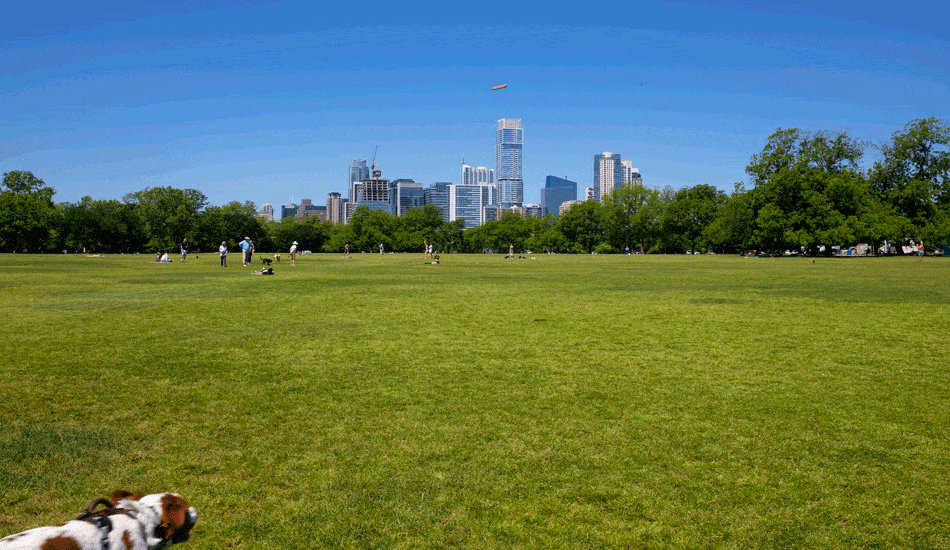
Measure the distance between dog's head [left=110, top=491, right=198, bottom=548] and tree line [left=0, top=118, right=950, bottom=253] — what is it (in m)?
74.6

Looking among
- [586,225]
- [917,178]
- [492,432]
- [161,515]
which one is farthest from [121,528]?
[586,225]

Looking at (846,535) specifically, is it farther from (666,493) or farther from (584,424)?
(584,424)

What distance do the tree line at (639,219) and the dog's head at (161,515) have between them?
74.6 meters

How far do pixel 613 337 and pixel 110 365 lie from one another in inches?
308

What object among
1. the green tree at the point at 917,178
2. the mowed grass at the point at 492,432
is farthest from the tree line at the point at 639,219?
the mowed grass at the point at 492,432

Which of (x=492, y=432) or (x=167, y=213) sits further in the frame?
(x=167, y=213)

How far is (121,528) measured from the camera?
2.69 metres

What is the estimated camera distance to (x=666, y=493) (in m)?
4.10

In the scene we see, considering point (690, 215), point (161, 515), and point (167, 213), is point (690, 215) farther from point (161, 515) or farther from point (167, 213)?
point (161, 515)

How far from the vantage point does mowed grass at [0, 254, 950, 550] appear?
371 centimetres

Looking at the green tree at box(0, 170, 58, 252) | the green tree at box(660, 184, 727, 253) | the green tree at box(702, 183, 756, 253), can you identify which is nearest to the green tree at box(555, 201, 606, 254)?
the green tree at box(660, 184, 727, 253)

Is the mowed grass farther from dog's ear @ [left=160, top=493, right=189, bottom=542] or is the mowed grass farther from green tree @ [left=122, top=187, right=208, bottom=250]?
green tree @ [left=122, top=187, right=208, bottom=250]

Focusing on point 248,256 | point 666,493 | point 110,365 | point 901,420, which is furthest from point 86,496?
point 248,256

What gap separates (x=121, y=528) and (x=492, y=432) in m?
3.21
